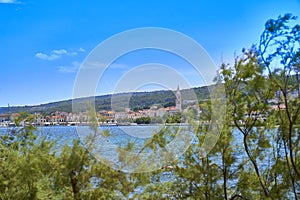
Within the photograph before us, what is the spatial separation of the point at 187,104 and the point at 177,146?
0.52m

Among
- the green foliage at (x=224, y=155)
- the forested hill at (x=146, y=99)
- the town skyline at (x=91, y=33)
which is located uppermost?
the town skyline at (x=91, y=33)

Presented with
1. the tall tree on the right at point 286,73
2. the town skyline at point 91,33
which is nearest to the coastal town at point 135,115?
the town skyline at point 91,33

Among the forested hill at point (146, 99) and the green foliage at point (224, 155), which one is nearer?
the forested hill at point (146, 99)

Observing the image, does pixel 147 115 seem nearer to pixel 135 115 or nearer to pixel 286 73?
pixel 135 115

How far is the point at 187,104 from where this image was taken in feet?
12.6

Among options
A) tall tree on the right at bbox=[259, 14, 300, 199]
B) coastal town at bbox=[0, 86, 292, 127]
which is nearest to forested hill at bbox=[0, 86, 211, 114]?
coastal town at bbox=[0, 86, 292, 127]

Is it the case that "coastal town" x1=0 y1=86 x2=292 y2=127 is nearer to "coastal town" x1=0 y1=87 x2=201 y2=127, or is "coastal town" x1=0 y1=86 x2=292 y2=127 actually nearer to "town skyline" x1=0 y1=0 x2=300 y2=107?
"coastal town" x1=0 y1=87 x2=201 y2=127

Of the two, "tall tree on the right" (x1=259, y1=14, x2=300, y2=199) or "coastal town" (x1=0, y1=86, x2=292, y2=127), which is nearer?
"coastal town" (x1=0, y1=86, x2=292, y2=127)

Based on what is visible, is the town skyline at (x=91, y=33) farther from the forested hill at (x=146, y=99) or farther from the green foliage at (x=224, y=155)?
the green foliage at (x=224, y=155)

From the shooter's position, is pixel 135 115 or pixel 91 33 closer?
pixel 135 115

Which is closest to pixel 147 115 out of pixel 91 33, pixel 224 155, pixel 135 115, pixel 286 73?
pixel 135 115

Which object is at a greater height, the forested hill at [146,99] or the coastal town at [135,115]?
the forested hill at [146,99]

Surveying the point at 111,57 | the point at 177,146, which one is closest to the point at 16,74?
the point at 111,57

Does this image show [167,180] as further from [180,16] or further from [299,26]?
[299,26]
